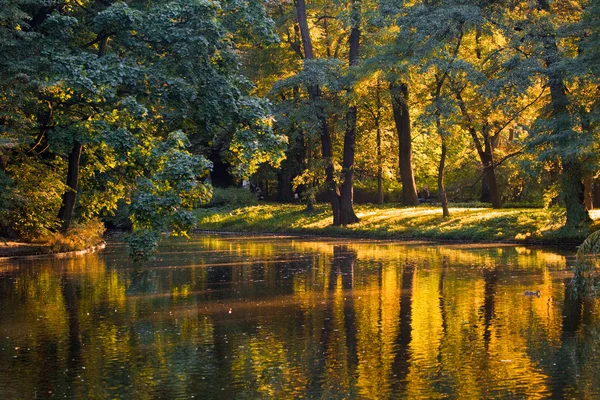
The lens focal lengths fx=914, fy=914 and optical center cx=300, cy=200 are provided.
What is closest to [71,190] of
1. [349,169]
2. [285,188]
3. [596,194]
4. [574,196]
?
[349,169]

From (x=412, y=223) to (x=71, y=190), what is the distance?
1543cm

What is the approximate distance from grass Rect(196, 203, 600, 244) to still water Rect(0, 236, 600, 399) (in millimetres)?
7777

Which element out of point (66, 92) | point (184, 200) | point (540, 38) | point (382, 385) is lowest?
point (382, 385)

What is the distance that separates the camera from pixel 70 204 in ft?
104

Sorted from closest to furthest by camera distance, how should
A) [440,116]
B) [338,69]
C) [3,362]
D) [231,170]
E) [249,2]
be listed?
[3,362] → [231,170] → [249,2] → [440,116] → [338,69]

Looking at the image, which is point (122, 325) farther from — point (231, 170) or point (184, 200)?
point (231, 170)

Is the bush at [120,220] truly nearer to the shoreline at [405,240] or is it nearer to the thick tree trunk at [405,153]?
the shoreline at [405,240]

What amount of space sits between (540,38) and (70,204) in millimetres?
17058

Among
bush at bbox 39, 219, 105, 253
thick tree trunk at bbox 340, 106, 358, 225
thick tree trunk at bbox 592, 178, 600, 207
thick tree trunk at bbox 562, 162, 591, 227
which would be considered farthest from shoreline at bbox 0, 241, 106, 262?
thick tree trunk at bbox 592, 178, 600, 207

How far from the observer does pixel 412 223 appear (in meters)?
39.5

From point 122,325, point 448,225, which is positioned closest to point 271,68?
point 448,225

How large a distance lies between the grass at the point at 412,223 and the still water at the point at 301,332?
25.5 ft

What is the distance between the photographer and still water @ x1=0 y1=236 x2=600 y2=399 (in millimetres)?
10242

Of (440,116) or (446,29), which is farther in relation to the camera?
(440,116)
